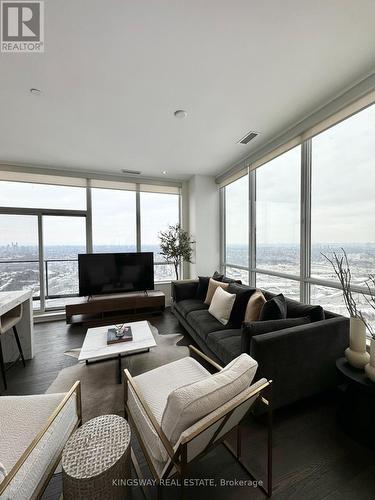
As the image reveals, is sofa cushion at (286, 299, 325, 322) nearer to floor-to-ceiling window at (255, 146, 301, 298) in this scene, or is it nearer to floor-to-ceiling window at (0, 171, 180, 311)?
floor-to-ceiling window at (255, 146, 301, 298)

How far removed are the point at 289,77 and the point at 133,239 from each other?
3686 millimetres

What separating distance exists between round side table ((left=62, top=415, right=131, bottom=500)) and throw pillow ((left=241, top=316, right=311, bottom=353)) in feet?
3.17

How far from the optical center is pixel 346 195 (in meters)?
2.29

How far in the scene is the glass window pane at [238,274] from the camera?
3.85 metres

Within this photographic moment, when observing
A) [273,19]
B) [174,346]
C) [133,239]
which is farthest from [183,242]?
[273,19]

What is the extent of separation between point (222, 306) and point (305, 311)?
36.3 inches

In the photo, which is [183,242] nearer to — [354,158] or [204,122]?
[204,122]

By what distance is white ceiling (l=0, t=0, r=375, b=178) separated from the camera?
4.58ft

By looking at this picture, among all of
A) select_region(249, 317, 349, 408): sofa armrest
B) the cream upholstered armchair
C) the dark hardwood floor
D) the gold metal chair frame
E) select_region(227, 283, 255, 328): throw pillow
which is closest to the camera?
the gold metal chair frame

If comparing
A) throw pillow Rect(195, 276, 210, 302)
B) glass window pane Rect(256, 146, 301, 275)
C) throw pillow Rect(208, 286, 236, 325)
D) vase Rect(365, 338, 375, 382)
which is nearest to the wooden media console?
throw pillow Rect(195, 276, 210, 302)

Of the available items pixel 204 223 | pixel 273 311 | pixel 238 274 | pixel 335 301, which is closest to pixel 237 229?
pixel 204 223

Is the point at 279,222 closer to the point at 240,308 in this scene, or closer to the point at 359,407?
the point at 240,308

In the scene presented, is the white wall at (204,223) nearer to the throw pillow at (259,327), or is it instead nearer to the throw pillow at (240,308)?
the throw pillow at (240,308)

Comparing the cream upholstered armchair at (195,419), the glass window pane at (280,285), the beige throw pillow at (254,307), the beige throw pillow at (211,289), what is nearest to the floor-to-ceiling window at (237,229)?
the glass window pane at (280,285)
